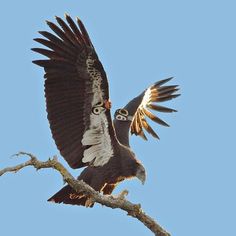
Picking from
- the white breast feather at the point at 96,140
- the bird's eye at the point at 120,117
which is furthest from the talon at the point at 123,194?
the bird's eye at the point at 120,117

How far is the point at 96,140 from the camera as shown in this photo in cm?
953

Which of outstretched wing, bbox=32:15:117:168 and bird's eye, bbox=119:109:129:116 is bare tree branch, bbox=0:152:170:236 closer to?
outstretched wing, bbox=32:15:117:168

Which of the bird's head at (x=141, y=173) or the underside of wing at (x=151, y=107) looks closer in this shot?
the bird's head at (x=141, y=173)

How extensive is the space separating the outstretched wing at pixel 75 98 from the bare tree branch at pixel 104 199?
1.19 m

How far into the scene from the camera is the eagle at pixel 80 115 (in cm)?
934

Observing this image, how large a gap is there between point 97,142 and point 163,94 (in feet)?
10.6

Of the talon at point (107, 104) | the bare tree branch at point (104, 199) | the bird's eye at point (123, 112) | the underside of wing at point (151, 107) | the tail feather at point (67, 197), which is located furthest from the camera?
the underside of wing at point (151, 107)

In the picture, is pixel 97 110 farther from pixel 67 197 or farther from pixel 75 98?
pixel 67 197

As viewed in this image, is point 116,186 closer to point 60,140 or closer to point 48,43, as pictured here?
point 60,140

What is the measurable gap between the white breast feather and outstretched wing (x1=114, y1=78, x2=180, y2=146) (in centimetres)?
101

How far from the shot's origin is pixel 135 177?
30.9 feet

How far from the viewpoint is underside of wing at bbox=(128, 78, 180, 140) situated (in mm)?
11977

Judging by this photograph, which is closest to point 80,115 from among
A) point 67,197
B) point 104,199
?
point 67,197

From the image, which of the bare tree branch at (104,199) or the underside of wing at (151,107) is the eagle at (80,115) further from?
the underside of wing at (151,107)
